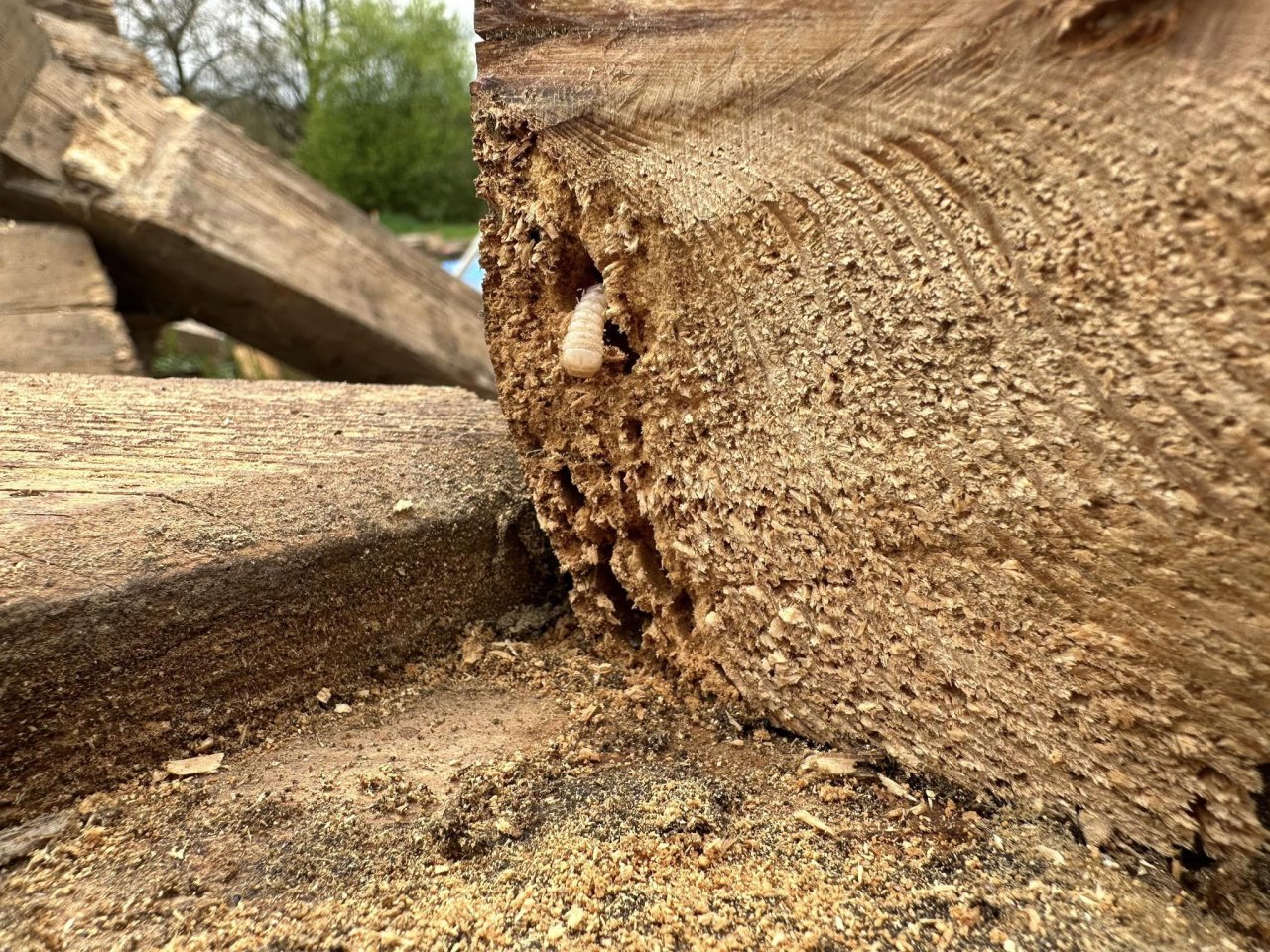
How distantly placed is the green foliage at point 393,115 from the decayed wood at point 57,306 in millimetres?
A: 6778

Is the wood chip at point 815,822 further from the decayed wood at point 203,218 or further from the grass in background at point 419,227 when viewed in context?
the grass in background at point 419,227

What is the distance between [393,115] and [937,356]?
29.4 ft

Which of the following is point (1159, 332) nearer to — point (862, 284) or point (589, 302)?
point (862, 284)

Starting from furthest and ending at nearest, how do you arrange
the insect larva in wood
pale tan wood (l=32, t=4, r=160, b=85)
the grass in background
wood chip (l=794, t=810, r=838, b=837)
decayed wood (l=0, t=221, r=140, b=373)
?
the grass in background, pale tan wood (l=32, t=4, r=160, b=85), decayed wood (l=0, t=221, r=140, b=373), the insect larva in wood, wood chip (l=794, t=810, r=838, b=837)

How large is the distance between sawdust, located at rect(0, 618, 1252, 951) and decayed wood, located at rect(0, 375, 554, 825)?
0.07 m

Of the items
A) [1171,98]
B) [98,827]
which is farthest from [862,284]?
[98,827]

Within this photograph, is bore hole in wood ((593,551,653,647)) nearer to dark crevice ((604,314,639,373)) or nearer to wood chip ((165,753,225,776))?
dark crevice ((604,314,639,373))

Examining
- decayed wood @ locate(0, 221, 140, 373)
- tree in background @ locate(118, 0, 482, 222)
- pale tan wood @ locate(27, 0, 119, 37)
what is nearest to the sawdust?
decayed wood @ locate(0, 221, 140, 373)

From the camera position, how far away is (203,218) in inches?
82.2

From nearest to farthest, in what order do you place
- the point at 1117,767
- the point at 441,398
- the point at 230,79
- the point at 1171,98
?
1. the point at 1171,98
2. the point at 1117,767
3. the point at 441,398
4. the point at 230,79

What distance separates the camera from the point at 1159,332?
562 mm

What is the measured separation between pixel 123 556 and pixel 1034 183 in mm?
860

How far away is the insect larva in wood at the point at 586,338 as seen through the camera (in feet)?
2.95

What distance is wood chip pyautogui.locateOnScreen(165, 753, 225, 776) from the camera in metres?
0.84
